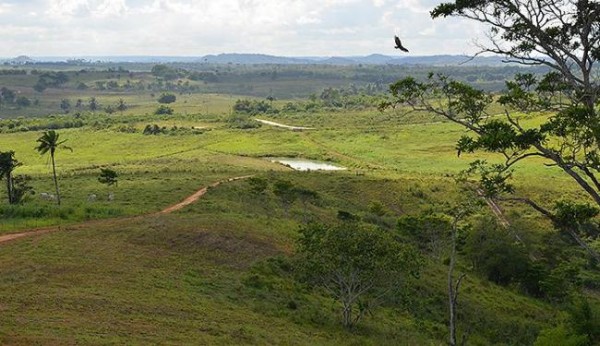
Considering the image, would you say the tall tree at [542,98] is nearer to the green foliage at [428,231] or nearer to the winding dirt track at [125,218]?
the winding dirt track at [125,218]

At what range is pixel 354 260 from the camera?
28.9 metres

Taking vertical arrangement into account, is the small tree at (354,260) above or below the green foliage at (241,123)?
above

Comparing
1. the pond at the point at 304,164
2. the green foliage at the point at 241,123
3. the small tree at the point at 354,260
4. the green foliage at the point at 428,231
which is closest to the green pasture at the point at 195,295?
the small tree at the point at 354,260

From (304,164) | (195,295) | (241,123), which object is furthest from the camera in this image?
(241,123)

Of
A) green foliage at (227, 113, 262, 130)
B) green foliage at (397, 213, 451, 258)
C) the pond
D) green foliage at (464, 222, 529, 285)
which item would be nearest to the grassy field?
green foliage at (464, 222, 529, 285)

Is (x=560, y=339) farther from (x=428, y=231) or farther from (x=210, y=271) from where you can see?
(x=428, y=231)

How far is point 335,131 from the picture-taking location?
150375 mm

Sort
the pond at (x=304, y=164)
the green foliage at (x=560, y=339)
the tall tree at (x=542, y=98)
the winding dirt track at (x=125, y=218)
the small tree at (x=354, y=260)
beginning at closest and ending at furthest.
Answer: the tall tree at (x=542, y=98), the green foliage at (x=560, y=339), the small tree at (x=354, y=260), the winding dirt track at (x=125, y=218), the pond at (x=304, y=164)

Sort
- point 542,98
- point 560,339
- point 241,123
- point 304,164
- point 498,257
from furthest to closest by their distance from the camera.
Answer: point 241,123
point 304,164
point 498,257
point 560,339
point 542,98

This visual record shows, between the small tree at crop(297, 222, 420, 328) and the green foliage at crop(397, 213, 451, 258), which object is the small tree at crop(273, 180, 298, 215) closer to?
the green foliage at crop(397, 213, 451, 258)

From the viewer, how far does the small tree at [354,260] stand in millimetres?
29047

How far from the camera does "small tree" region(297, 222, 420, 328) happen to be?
29047 millimetres

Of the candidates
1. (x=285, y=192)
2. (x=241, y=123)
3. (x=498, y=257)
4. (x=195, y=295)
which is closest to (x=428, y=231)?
(x=498, y=257)

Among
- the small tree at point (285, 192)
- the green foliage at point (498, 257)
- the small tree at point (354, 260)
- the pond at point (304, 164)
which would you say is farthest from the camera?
the pond at point (304, 164)
